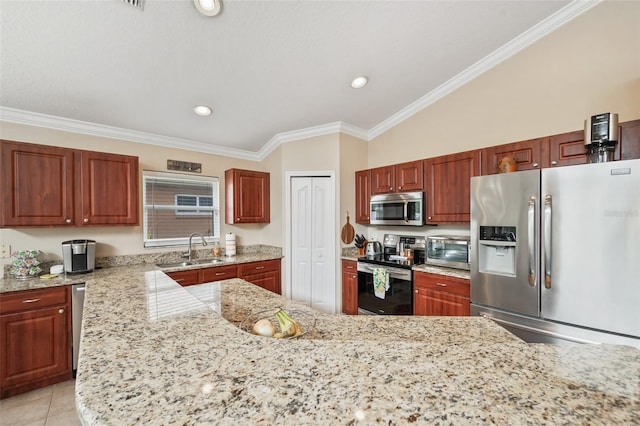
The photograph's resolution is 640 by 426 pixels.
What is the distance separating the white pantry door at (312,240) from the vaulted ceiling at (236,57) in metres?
1.02

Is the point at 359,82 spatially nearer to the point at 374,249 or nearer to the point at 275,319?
the point at 374,249

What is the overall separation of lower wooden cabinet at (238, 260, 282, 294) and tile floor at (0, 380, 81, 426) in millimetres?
1800

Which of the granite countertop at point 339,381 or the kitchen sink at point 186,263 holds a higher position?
the granite countertop at point 339,381

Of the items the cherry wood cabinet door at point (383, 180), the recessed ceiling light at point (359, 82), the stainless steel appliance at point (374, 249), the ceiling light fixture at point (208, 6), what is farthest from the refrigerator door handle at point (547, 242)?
the ceiling light fixture at point (208, 6)

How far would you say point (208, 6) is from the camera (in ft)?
5.91

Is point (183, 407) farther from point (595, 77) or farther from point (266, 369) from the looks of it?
point (595, 77)

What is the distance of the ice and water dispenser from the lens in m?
2.13

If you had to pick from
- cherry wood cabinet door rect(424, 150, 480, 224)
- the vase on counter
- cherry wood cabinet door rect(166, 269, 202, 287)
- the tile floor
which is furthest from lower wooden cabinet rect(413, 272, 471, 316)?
the vase on counter

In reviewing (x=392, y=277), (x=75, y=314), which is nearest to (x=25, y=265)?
(x=75, y=314)

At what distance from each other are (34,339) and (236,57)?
300 centimetres

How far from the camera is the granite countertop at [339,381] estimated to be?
1.69 ft

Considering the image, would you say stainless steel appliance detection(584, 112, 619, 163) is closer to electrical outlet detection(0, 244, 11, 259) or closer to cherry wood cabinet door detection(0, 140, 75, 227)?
cherry wood cabinet door detection(0, 140, 75, 227)

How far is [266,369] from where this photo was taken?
68 centimetres

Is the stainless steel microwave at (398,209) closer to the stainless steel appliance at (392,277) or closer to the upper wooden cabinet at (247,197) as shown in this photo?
the stainless steel appliance at (392,277)
